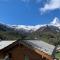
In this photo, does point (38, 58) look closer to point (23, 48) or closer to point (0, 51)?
point (23, 48)

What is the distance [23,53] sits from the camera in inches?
1187

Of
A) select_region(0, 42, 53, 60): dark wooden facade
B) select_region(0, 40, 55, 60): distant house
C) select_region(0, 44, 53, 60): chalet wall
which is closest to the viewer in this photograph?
select_region(0, 40, 55, 60): distant house

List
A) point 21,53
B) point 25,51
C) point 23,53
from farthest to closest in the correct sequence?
1. point 21,53
2. point 23,53
3. point 25,51

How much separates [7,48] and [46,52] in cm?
535

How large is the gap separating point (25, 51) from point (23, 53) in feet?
1.67

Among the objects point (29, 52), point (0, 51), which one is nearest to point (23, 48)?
point (29, 52)

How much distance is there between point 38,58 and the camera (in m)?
28.7

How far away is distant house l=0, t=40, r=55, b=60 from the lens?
90.8ft

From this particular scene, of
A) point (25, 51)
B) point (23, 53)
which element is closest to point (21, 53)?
point (23, 53)

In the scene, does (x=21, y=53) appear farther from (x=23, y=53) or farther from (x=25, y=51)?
(x=25, y=51)

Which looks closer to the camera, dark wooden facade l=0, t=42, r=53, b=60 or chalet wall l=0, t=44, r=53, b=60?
chalet wall l=0, t=44, r=53, b=60

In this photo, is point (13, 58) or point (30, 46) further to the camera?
point (13, 58)

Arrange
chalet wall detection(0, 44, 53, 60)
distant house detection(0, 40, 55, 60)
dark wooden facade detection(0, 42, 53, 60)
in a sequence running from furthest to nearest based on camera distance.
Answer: dark wooden facade detection(0, 42, 53, 60) → chalet wall detection(0, 44, 53, 60) → distant house detection(0, 40, 55, 60)

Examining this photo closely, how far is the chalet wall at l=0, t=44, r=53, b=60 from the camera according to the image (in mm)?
27931
